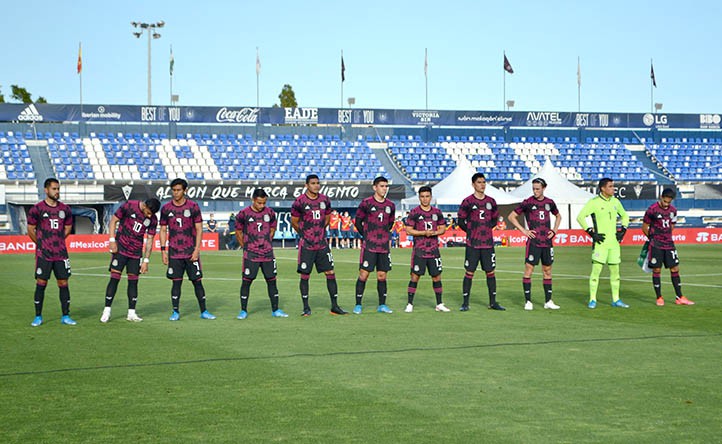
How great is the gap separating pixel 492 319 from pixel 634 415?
21.8 ft

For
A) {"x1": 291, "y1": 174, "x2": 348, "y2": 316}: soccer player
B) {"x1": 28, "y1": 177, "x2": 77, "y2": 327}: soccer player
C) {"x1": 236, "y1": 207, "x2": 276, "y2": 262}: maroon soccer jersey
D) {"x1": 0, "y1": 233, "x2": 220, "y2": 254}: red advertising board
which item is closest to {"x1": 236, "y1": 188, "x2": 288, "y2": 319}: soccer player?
{"x1": 236, "y1": 207, "x2": 276, "y2": 262}: maroon soccer jersey

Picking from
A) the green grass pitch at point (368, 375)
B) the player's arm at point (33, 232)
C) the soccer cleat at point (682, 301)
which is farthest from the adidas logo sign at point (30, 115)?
the soccer cleat at point (682, 301)

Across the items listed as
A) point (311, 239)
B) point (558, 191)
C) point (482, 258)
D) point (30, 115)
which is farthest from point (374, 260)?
point (30, 115)

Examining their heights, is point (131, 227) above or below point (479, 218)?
below

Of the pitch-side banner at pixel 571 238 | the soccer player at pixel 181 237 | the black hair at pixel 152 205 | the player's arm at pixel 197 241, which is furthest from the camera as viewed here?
Result: the pitch-side banner at pixel 571 238

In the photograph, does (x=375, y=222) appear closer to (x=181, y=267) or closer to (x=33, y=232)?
(x=181, y=267)

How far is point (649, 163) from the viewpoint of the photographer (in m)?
64.8

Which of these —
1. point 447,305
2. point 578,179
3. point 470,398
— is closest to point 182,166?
point 578,179

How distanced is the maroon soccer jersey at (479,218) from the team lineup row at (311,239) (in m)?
0.02

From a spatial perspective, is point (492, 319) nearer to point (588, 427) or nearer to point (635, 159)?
point (588, 427)

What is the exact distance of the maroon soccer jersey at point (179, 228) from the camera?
540 inches

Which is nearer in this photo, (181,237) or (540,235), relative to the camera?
(181,237)

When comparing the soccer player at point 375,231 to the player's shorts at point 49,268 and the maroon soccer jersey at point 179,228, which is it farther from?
the player's shorts at point 49,268

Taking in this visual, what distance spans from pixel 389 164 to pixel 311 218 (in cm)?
4612
